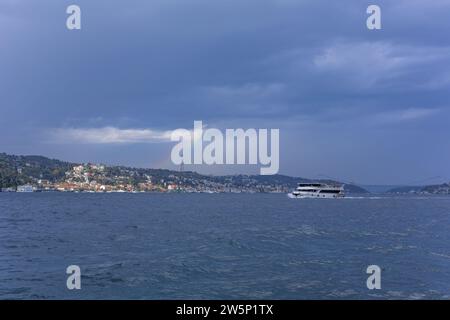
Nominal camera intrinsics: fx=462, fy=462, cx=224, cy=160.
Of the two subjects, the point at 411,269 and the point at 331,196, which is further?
the point at 331,196

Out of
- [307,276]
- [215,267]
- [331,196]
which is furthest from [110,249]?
[331,196]

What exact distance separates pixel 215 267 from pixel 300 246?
13.6 m

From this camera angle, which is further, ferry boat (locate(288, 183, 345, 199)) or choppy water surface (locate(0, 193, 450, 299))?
ferry boat (locate(288, 183, 345, 199))

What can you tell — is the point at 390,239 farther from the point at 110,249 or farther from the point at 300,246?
the point at 110,249

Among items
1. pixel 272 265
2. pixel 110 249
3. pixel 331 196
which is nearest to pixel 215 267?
pixel 272 265

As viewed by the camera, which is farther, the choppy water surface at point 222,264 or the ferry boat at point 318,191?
the ferry boat at point 318,191

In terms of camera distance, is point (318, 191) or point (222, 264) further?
point (318, 191)

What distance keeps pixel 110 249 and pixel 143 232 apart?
14746 millimetres
